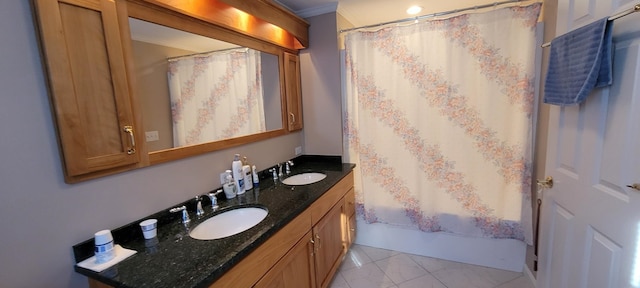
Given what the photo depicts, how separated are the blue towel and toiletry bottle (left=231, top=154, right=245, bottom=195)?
179 centimetres

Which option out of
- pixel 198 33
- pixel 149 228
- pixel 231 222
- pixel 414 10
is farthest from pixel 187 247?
pixel 414 10

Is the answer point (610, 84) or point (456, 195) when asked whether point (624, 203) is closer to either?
point (610, 84)

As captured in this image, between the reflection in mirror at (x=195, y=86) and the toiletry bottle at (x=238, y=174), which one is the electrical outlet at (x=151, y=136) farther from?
the toiletry bottle at (x=238, y=174)

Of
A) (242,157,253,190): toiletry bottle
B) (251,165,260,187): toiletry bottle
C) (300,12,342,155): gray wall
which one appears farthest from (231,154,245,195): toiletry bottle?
(300,12,342,155): gray wall

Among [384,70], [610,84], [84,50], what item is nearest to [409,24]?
[384,70]

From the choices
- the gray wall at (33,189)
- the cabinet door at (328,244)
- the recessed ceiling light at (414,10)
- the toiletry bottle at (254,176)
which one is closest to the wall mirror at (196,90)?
the toiletry bottle at (254,176)

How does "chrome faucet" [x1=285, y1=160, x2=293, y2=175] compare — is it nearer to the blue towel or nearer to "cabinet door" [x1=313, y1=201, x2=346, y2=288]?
"cabinet door" [x1=313, y1=201, x2=346, y2=288]

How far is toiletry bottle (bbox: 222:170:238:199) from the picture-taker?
1631mm

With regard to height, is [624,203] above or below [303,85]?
below

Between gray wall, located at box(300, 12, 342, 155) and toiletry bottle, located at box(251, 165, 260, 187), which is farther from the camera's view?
gray wall, located at box(300, 12, 342, 155)

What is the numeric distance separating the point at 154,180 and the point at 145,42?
26.8 inches

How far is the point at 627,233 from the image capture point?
0.92m

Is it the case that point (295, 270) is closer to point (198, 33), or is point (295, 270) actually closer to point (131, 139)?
point (131, 139)

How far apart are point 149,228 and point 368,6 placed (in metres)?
2.29
